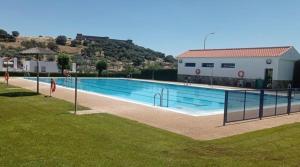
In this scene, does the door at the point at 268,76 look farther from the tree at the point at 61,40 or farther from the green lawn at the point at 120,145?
the tree at the point at 61,40

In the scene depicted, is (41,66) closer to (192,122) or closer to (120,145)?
(192,122)

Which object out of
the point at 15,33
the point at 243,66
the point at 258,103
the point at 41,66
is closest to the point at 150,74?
the point at 41,66

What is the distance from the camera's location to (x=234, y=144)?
8570 mm

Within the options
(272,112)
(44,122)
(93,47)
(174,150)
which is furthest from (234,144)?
(93,47)

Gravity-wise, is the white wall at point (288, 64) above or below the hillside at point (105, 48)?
below

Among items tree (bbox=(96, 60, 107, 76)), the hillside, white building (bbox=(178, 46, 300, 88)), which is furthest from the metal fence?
the hillside

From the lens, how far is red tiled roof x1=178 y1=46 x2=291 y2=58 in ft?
109

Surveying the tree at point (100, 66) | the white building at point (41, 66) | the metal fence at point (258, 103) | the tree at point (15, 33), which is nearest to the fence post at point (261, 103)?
the metal fence at point (258, 103)

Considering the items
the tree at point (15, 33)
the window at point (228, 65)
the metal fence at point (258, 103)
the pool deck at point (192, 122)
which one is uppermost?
the tree at point (15, 33)

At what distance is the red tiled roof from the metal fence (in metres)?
18.0

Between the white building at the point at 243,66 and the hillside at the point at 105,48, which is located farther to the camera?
the hillside at the point at 105,48

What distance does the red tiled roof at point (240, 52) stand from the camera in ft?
109

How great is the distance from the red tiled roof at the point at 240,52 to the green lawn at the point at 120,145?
23716 mm

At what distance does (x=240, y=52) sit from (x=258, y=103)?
23.9 meters
